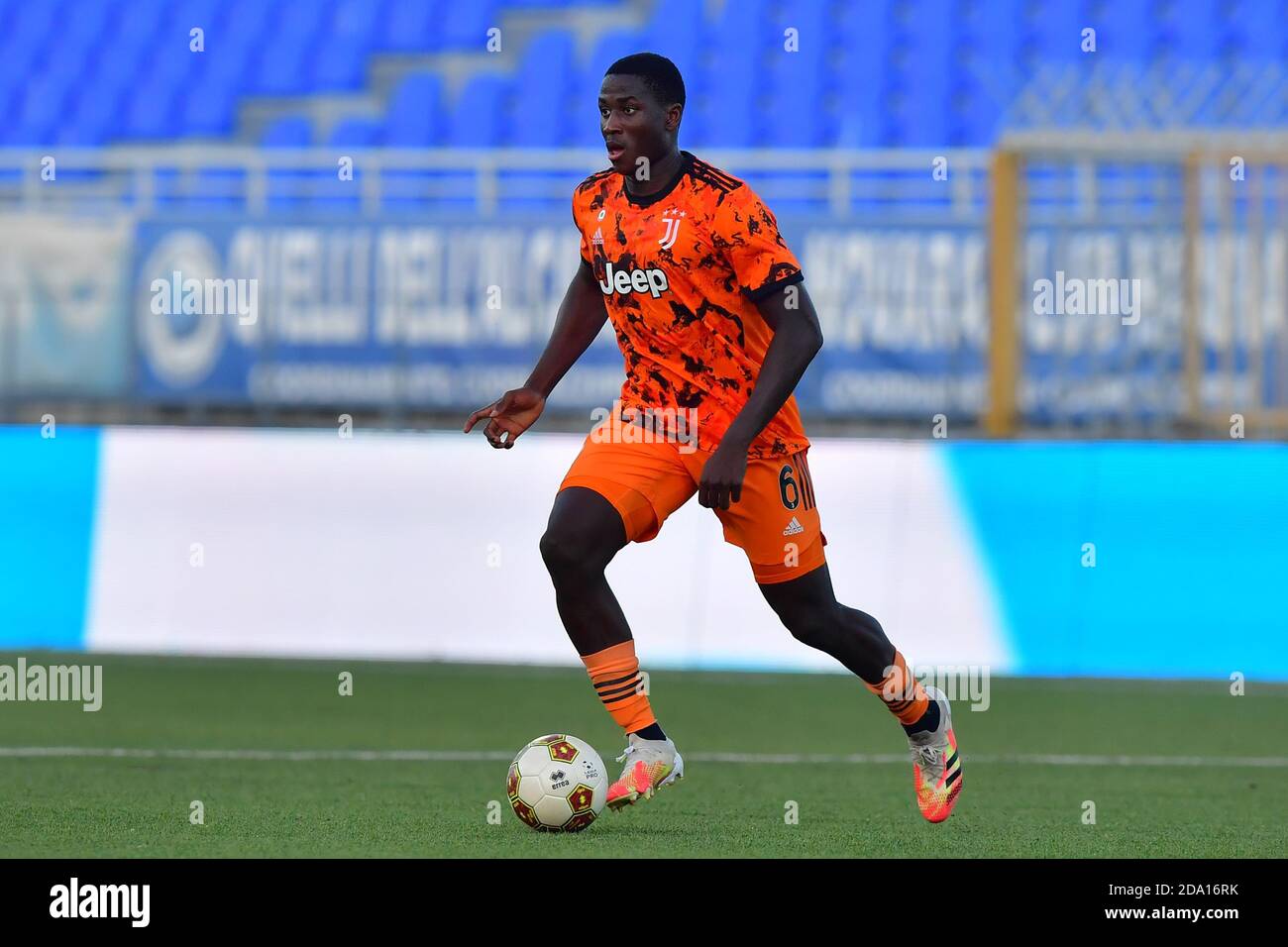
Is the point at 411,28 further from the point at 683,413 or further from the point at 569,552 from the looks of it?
the point at 569,552

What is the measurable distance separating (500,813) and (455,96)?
13606mm

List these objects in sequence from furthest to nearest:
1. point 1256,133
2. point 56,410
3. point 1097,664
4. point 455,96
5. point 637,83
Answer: point 455,96
point 56,410
point 1256,133
point 1097,664
point 637,83

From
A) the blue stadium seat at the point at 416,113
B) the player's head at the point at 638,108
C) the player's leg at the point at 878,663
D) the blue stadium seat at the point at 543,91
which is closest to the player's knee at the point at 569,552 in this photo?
the player's leg at the point at 878,663

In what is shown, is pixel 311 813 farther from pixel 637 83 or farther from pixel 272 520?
pixel 272 520

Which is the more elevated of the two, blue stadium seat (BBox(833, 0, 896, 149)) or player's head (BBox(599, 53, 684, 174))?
blue stadium seat (BBox(833, 0, 896, 149))

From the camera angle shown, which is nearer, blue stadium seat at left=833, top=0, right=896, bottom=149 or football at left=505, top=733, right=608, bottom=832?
football at left=505, top=733, right=608, bottom=832

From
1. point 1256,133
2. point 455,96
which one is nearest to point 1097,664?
point 1256,133

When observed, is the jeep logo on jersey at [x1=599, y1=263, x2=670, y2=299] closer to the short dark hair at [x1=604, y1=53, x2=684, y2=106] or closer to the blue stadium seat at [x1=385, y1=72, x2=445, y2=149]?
the short dark hair at [x1=604, y1=53, x2=684, y2=106]

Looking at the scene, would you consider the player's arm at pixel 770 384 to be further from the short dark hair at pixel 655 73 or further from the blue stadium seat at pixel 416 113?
the blue stadium seat at pixel 416 113

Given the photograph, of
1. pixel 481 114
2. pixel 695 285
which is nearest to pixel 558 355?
pixel 695 285

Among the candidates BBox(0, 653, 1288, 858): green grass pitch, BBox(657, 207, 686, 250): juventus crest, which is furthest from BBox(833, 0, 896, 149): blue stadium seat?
BBox(657, 207, 686, 250): juventus crest

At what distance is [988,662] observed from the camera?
1075 centimetres

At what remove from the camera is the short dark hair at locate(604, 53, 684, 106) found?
6273 millimetres

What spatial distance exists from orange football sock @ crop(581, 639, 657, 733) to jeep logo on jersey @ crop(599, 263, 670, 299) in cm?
108
